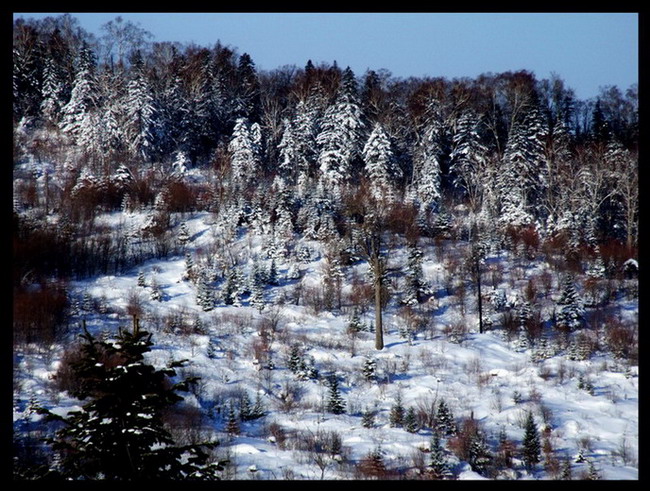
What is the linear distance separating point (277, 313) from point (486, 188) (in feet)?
88.0

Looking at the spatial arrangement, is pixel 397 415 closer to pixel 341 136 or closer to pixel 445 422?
pixel 445 422

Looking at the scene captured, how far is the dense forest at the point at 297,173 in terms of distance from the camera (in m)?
24.4

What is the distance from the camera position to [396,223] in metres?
34.2

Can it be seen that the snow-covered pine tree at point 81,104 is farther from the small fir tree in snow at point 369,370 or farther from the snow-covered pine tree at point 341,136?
the small fir tree in snow at point 369,370

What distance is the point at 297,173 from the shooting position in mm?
42688

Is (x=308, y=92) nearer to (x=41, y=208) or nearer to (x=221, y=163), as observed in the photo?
(x=221, y=163)

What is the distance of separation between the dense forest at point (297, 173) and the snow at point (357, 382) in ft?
4.24

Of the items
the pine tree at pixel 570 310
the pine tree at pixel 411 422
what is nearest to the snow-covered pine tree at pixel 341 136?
the pine tree at pixel 570 310

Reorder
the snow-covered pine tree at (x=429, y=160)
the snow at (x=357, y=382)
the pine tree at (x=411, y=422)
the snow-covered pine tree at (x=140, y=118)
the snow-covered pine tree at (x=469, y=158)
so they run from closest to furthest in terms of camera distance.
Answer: the snow at (x=357, y=382) → the pine tree at (x=411, y=422) → the snow-covered pine tree at (x=429, y=160) → the snow-covered pine tree at (x=469, y=158) → the snow-covered pine tree at (x=140, y=118)

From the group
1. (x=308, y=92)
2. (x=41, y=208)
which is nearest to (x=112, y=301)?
(x=41, y=208)

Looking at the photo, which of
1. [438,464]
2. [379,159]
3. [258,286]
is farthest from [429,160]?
[438,464]

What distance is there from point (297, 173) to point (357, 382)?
29886mm

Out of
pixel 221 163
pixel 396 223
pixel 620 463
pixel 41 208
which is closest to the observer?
pixel 620 463

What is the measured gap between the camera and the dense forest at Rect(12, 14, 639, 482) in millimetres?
24375
